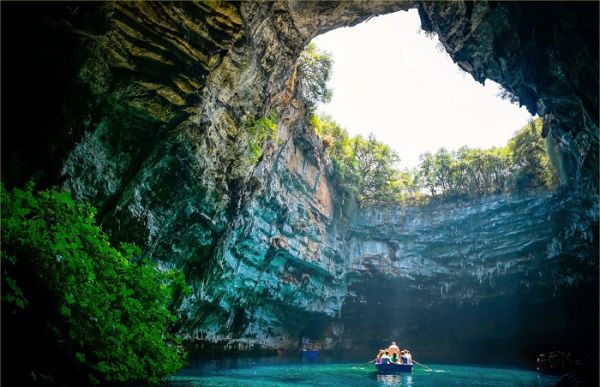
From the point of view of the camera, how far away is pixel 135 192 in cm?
1134

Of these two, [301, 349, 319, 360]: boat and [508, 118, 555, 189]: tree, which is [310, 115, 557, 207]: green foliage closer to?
[508, 118, 555, 189]: tree

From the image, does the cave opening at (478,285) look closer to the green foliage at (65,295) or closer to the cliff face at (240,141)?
the cliff face at (240,141)

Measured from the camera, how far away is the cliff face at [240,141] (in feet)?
30.2

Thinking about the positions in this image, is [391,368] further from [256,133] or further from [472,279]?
[256,133]

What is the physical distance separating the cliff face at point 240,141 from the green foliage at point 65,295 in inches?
167

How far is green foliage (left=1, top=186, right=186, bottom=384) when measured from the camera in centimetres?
558

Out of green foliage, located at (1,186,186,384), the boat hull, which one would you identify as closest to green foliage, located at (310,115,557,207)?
the boat hull

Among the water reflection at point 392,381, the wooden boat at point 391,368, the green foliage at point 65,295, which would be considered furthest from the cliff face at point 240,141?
the water reflection at point 392,381

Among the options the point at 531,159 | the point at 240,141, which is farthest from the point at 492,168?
the point at 240,141

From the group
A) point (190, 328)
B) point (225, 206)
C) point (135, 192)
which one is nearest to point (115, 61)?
point (135, 192)

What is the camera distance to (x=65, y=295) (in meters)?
5.55

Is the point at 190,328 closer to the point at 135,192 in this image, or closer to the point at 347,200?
the point at 135,192

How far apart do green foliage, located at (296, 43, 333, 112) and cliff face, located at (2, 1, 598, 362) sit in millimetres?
1294

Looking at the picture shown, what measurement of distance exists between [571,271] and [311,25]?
21.7 meters
